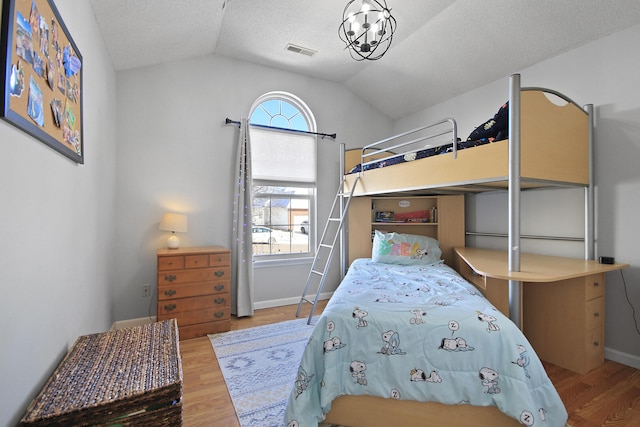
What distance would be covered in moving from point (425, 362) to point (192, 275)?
221 centimetres

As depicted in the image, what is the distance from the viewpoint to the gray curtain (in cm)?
333

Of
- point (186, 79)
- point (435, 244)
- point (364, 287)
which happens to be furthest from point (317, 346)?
point (186, 79)

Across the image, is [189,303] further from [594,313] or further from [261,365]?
[594,313]

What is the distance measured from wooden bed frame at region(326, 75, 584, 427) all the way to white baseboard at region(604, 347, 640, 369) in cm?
87

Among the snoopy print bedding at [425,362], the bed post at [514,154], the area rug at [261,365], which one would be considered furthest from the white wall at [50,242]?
the bed post at [514,154]

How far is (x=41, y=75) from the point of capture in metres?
1.12

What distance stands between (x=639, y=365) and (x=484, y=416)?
1.77m

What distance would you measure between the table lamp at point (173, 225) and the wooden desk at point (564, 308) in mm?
2643

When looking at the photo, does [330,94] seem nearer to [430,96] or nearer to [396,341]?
[430,96]

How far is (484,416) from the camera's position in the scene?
146 cm

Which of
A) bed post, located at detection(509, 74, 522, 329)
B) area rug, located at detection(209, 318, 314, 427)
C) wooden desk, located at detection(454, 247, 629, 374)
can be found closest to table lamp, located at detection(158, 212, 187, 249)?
area rug, located at detection(209, 318, 314, 427)

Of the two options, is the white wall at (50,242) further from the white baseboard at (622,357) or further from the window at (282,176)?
the white baseboard at (622,357)

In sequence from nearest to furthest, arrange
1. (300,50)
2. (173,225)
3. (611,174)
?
(611,174) → (173,225) → (300,50)

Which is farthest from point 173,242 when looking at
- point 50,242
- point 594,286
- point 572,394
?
point 594,286
